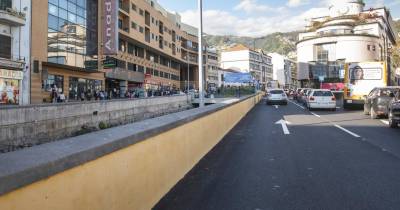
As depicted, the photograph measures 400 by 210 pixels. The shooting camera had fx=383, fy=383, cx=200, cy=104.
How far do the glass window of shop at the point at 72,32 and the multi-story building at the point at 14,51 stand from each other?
3.22 meters

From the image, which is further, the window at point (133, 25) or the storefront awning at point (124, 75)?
the window at point (133, 25)

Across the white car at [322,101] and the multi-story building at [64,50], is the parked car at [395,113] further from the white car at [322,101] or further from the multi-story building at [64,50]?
the multi-story building at [64,50]

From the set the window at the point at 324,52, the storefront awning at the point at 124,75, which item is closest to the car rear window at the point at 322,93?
the storefront awning at the point at 124,75

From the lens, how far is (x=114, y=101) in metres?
26.8

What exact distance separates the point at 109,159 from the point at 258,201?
230cm

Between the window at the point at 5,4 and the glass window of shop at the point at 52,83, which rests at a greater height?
the window at the point at 5,4

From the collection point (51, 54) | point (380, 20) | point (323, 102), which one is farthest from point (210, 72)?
point (323, 102)

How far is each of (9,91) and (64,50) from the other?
870 centimetres

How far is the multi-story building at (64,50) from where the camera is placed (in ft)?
106

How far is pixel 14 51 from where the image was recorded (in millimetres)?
30156

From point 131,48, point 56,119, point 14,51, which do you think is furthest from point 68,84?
point 131,48

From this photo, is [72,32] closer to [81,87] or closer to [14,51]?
[81,87]

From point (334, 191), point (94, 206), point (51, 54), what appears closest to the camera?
point (94, 206)

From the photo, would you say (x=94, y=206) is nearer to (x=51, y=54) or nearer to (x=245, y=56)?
(x=51, y=54)
